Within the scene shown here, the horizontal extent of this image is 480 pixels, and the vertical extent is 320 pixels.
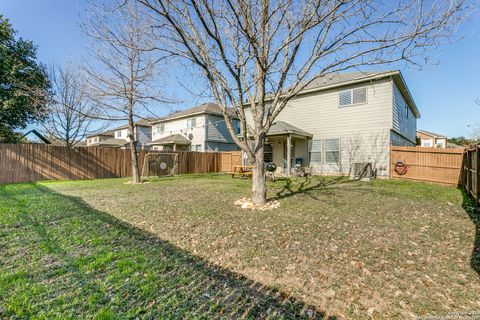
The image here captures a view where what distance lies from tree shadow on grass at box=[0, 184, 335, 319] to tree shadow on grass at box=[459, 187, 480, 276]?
Answer: 254 centimetres

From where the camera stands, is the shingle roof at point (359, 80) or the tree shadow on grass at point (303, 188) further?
the shingle roof at point (359, 80)

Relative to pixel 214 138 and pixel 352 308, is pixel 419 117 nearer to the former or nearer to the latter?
pixel 214 138

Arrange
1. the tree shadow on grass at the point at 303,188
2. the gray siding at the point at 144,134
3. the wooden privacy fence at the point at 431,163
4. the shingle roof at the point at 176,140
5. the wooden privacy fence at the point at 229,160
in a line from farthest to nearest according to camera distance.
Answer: the gray siding at the point at 144,134
the shingle roof at the point at 176,140
the wooden privacy fence at the point at 229,160
the wooden privacy fence at the point at 431,163
the tree shadow on grass at the point at 303,188

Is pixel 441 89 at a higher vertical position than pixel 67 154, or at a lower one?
higher

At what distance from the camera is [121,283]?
102 inches

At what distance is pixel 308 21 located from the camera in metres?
5.15

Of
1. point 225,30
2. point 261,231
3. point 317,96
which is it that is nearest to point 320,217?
point 261,231

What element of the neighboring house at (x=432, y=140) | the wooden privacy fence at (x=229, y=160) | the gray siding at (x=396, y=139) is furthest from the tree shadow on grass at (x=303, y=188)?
the neighboring house at (x=432, y=140)

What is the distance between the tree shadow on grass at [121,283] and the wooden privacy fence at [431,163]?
38.0 feet

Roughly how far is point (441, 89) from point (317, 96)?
264 inches

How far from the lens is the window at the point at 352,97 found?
1278cm

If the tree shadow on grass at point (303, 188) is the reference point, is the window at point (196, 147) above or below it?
above

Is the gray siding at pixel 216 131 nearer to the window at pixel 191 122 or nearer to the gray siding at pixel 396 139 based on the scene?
Answer: the window at pixel 191 122

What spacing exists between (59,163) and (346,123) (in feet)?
53.6
